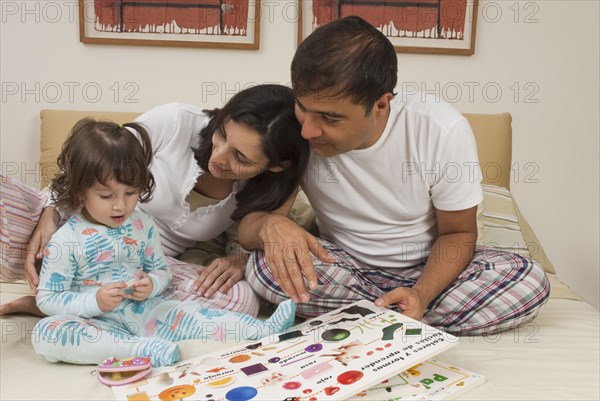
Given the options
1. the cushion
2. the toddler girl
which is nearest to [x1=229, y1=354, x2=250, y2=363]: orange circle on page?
the toddler girl

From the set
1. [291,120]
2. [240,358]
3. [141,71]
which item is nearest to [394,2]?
[141,71]

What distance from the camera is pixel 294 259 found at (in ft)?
4.44

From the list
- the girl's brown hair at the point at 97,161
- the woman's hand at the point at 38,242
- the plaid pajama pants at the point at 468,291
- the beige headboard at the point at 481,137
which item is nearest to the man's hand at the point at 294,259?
the plaid pajama pants at the point at 468,291

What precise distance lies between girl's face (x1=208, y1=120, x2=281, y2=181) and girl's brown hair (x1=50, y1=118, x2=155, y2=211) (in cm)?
16

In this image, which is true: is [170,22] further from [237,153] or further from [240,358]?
[240,358]

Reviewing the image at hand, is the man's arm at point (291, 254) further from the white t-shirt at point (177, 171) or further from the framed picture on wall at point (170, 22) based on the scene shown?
the framed picture on wall at point (170, 22)

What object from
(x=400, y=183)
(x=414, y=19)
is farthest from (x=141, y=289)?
(x=414, y=19)

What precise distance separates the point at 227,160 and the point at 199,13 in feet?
3.59

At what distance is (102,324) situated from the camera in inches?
51.1

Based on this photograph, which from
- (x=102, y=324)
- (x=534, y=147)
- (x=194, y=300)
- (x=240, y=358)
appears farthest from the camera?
(x=534, y=147)

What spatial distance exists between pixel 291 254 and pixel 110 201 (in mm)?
390

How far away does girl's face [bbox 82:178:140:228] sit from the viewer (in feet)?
4.23

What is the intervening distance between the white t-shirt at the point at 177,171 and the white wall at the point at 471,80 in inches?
30.1

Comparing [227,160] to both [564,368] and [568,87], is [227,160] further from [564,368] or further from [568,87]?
[568,87]
